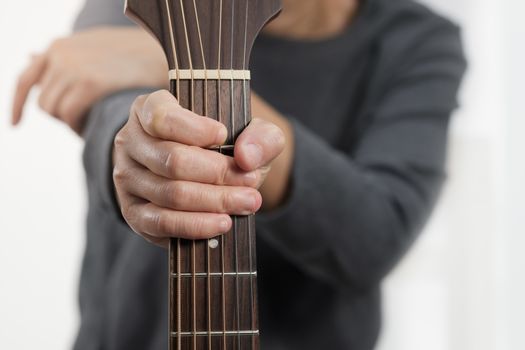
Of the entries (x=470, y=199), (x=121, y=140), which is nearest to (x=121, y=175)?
(x=121, y=140)

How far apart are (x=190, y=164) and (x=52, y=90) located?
0.25m

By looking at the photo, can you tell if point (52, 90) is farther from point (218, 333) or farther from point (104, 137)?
point (218, 333)

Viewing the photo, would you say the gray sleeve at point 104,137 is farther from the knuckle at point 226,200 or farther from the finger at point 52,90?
the knuckle at point 226,200

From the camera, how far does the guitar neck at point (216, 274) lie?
0.32 m

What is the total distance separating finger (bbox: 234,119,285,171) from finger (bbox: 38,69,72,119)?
0.24m

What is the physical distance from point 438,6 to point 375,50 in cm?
52

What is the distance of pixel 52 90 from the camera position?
0.51 m

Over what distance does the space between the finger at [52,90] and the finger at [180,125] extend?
0.23 metres

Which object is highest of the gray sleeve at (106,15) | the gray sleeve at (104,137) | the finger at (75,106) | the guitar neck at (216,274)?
the gray sleeve at (106,15)

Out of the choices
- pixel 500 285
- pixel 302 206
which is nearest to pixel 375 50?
pixel 302 206

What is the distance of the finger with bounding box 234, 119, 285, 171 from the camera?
0.29 m

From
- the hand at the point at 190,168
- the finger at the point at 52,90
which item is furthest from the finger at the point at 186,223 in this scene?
the finger at the point at 52,90

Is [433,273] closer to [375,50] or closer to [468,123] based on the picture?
[468,123]

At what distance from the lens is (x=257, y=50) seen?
2.24ft
